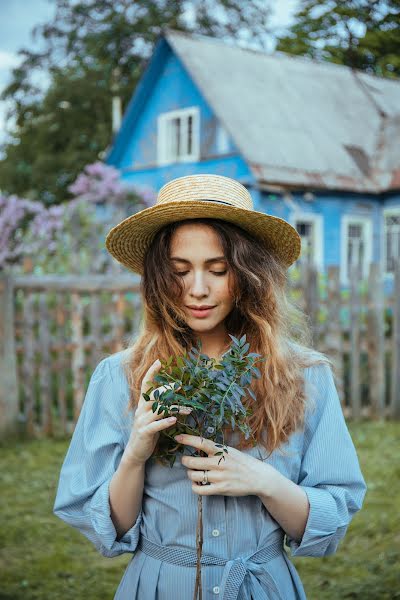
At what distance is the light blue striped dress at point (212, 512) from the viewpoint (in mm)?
2014

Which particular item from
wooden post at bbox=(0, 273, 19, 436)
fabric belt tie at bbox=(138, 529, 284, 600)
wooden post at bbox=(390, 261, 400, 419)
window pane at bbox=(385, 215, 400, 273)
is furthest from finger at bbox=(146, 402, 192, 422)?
window pane at bbox=(385, 215, 400, 273)

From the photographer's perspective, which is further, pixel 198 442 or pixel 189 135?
pixel 189 135

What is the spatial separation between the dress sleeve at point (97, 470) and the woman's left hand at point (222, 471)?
0.30m

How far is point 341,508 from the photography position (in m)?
2.04

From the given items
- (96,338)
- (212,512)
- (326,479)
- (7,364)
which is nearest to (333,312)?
(96,338)

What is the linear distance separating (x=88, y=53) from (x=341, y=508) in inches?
972

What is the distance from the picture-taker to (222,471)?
6.18ft

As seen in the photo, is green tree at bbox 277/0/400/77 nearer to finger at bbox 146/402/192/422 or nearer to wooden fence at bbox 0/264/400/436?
finger at bbox 146/402/192/422

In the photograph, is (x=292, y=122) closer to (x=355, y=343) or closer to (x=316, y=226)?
(x=316, y=226)

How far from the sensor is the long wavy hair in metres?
2.09

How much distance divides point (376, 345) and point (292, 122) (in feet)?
30.9

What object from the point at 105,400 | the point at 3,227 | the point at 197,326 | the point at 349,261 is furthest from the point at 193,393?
the point at 349,261

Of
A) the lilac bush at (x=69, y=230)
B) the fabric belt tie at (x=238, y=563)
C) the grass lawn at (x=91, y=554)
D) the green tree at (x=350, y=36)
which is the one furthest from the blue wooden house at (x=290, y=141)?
the fabric belt tie at (x=238, y=563)

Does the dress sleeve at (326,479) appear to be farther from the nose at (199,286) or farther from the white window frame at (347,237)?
the white window frame at (347,237)
